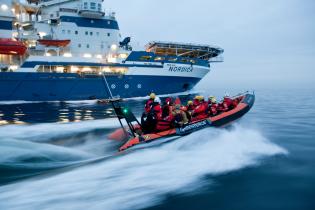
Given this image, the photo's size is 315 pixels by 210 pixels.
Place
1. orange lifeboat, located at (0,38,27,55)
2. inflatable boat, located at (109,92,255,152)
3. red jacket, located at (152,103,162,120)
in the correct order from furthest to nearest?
1. orange lifeboat, located at (0,38,27,55)
2. red jacket, located at (152,103,162,120)
3. inflatable boat, located at (109,92,255,152)

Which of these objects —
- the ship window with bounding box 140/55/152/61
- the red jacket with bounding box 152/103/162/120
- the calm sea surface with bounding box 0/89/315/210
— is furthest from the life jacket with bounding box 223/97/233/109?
the ship window with bounding box 140/55/152/61

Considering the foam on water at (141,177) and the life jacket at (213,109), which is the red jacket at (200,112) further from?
the foam on water at (141,177)

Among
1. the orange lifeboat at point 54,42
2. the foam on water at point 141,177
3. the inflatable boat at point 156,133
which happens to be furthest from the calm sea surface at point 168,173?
the orange lifeboat at point 54,42

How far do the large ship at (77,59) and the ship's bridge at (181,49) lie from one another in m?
0.11

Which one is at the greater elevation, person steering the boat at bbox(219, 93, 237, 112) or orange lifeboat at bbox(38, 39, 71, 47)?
orange lifeboat at bbox(38, 39, 71, 47)

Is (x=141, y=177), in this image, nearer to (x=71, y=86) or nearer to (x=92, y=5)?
(x=71, y=86)

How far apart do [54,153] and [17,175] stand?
1.70 metres

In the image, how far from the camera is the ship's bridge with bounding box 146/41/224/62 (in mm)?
27359

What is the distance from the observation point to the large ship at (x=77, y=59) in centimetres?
2170

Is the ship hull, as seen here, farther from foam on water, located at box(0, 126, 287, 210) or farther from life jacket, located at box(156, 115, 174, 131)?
foam on water, located at box(0, 126, 287, 210)

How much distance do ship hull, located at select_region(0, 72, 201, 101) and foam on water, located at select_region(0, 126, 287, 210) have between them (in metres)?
13.3

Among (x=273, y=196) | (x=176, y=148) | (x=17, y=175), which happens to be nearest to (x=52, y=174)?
(x=17, y=175)

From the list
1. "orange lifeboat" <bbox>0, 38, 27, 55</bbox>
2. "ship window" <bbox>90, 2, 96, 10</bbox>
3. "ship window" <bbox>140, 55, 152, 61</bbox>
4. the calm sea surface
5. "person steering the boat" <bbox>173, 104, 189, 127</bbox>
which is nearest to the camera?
the calm sea surface

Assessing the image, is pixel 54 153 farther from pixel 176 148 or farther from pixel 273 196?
pixel 273 196
